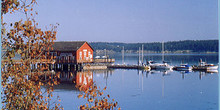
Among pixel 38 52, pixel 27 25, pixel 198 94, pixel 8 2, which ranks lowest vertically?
pixel 198 94

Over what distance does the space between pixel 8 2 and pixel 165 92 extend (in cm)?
2272

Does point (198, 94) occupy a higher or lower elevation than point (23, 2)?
lower

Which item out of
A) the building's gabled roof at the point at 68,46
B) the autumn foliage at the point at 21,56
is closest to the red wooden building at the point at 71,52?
the building's gabled roof at the point at 68,46

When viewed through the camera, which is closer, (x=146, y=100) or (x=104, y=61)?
(x=146, y=100)

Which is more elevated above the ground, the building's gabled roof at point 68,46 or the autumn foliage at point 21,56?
the building's gabled roof at point 68,46

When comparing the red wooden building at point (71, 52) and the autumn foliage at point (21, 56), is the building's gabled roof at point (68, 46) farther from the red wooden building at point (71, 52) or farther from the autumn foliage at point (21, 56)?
the autumn foliage at point (21, 56)

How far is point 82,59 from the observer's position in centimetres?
4597

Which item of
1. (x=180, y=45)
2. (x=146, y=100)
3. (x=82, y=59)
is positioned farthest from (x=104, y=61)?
(x=180, y=45)

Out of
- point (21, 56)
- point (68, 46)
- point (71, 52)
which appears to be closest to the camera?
point (21, 56)

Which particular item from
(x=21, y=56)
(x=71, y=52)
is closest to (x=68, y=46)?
(x=71, y=52)

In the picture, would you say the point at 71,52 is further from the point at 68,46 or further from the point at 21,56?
the point at 21,56

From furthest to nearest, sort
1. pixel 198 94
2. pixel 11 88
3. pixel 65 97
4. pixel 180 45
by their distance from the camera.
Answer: pixel 180 45, pixel 198 94, pixel 65 97, pixel 11 88

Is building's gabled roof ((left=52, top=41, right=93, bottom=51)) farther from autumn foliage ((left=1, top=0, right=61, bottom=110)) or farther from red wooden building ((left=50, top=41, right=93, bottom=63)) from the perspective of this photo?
autumn foliage ((left=1, top=0, right=61, bottom=110))

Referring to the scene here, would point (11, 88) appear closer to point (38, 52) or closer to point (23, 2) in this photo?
point (38, 52)
